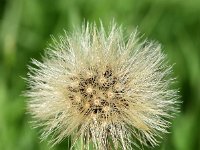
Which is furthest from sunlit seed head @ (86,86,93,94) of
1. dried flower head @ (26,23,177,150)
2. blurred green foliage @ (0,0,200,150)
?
blurred green foliage @ (0,0,200,150)

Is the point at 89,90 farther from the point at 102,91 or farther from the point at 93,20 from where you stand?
the point at 93,20

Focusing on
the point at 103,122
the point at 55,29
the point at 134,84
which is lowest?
the point at 103,122

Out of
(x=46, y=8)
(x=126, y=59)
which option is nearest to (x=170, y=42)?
(x=46, y=8)

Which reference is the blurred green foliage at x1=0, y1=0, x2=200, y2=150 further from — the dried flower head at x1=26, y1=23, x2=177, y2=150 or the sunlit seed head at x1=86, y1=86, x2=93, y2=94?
the sunlit seed head at x1=86, y1=86, x2=93, y2=94

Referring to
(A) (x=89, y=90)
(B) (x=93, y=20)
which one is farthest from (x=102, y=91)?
(B) (x=93, y=20)

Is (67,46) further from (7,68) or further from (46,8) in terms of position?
(46,8)

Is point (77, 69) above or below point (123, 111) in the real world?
Answer: above
